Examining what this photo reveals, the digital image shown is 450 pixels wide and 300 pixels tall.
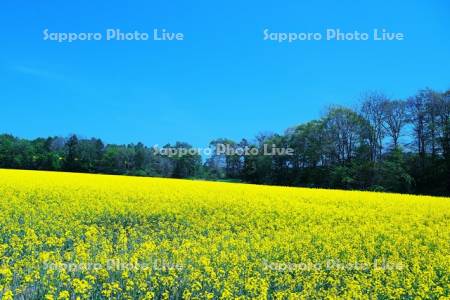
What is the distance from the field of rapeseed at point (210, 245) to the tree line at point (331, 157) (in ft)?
64.4

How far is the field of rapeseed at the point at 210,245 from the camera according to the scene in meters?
10.2

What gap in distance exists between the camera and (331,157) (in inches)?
2485

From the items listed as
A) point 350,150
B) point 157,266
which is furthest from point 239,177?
point 157,266

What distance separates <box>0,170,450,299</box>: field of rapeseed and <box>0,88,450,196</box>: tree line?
19635 mm

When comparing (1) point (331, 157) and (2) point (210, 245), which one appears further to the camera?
(1) point (331, 157)

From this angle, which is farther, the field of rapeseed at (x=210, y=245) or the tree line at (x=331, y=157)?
the tree line at (x=331, y=157)

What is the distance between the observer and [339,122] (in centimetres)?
6294

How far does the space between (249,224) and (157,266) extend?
661 centimetres

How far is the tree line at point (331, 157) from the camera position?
53531 millimetres

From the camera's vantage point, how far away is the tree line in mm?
53531

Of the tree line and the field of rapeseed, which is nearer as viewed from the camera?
the field of rapeseed

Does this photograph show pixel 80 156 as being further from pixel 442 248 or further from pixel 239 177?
pixel 442 248

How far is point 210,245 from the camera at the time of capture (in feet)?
43.7

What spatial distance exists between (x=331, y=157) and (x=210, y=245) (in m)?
51.9
